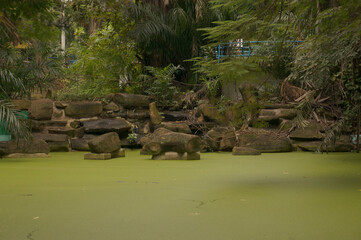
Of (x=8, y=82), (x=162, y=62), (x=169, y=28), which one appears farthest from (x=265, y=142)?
(x=162, y=62)

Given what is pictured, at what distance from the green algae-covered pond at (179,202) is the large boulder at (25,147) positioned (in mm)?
1695

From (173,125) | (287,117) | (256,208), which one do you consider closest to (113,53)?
(173,125)

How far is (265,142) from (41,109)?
5496 millimetres

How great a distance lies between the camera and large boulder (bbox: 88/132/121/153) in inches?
307

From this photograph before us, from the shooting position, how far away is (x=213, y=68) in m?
4.64

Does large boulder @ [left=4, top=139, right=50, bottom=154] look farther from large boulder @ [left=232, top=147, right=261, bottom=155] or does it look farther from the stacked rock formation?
large boulder @ [left=232, top=147, right=261, bottom=155]

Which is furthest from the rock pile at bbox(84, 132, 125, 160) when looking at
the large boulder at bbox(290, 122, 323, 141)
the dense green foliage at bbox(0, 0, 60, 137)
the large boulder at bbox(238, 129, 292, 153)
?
the large boulder at bbox(290, 122, 323, 141)

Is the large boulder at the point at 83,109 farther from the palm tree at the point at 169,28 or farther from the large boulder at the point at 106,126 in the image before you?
the palm tree at the point at 169,28

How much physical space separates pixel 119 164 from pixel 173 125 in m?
3.56

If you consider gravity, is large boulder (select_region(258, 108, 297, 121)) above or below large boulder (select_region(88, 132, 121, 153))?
above

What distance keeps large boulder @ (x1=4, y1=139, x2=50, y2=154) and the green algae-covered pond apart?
1.69m

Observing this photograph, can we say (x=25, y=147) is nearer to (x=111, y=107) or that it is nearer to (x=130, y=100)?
(x=111, y=107)

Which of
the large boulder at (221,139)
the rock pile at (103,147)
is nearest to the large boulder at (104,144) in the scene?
the rock pile at (103,147)

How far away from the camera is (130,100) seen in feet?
37.7
